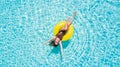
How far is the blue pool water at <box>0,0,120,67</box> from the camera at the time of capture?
492cm

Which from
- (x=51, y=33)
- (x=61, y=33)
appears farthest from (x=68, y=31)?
(x=51, y=33)

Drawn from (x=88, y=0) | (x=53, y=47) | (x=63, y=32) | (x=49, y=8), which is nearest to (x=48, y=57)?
(x=53, y=47)

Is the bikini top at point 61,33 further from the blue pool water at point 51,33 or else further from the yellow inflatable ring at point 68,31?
the blue pool water at point 51,33

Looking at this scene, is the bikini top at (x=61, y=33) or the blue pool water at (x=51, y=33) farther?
the blue pool water at (x=51, y=33)

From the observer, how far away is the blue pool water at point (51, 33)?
194 inches

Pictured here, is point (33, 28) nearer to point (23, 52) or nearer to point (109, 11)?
point (23, 52)

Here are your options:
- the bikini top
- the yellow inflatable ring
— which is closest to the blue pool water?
the yellow inflatable ring

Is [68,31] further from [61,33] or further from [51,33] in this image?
[51,33]

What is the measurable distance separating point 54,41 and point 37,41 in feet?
1.35

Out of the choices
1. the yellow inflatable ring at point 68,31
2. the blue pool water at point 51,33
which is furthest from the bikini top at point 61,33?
the blue pool water at point 51,33

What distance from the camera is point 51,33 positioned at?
5.07m

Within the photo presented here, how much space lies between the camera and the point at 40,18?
17.1 feet

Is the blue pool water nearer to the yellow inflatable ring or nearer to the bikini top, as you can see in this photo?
the yellow inflatable ring

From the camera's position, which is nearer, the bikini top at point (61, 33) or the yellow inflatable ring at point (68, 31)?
the bikini top at point (61, 33)
